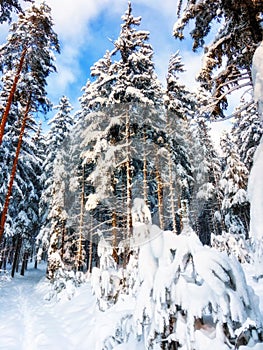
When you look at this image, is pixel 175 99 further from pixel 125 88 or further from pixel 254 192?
pixel 254 192

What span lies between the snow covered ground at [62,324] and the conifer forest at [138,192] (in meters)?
0.05

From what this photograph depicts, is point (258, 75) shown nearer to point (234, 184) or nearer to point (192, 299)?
point (192, 299)

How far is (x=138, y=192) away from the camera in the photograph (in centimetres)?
1494

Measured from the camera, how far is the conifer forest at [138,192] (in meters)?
3.42

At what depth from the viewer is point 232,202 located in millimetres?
22031

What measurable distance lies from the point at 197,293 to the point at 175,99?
15.4 meters

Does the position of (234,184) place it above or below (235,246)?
above

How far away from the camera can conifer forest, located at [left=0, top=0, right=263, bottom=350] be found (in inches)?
135

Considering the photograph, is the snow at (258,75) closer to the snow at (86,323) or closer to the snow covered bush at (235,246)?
the snow at (86,323)

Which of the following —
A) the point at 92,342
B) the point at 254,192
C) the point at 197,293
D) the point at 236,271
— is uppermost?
the point at 254,192

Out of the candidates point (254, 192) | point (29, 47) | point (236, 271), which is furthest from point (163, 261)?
point (29, 47)

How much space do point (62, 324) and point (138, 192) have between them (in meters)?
7.91

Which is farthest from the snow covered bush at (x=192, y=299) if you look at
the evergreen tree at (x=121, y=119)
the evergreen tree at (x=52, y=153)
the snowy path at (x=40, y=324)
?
the evergreen tree at (x=52, y=153)

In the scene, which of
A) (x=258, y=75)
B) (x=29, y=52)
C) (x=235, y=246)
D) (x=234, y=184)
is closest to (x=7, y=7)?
(x=29, y=52)
